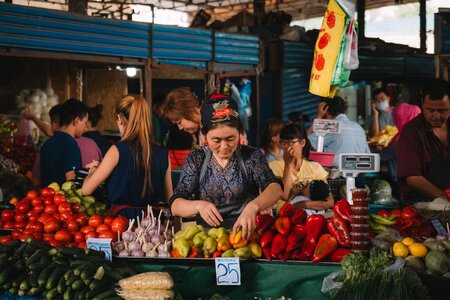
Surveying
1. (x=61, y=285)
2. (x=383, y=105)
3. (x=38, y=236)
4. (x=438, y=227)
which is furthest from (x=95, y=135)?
(x=383, y=105)

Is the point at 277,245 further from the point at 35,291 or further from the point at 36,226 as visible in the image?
the point at 36,226

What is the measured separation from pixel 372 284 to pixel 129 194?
239 centimetres

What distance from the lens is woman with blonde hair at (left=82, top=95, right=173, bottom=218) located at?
209 inches

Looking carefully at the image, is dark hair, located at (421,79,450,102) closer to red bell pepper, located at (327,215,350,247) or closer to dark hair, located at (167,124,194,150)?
red bell pepper, located at (327,215,350,247)

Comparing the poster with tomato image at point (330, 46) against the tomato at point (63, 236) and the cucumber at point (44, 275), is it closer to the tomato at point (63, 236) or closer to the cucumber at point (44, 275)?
the tomato at point (63, 236)

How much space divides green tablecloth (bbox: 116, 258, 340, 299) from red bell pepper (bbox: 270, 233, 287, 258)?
0.18 ft

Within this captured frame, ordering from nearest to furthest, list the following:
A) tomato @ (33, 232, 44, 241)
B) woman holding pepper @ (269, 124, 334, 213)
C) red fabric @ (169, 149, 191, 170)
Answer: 1. tomato @ (33, 232, 44, 241)
2. woman holding pepper @ (269, 124, 334, 213)
3. red fabric @ (169, 149, 191, 170)

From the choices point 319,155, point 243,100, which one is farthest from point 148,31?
point 319,155

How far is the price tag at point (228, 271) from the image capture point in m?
4.00

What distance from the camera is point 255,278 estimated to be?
4082mm

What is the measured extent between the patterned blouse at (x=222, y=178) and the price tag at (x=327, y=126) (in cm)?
297

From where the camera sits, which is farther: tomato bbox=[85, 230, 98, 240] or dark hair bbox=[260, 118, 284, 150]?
dark hair bbox=[260, 118, 284, 150]

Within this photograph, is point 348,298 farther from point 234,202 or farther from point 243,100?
point 243,100

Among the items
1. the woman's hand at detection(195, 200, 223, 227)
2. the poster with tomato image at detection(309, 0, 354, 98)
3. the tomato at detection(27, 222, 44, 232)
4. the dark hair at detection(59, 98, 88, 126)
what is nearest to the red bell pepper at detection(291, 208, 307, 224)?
the woman's hand at detection(195, 200, 223, 227)
